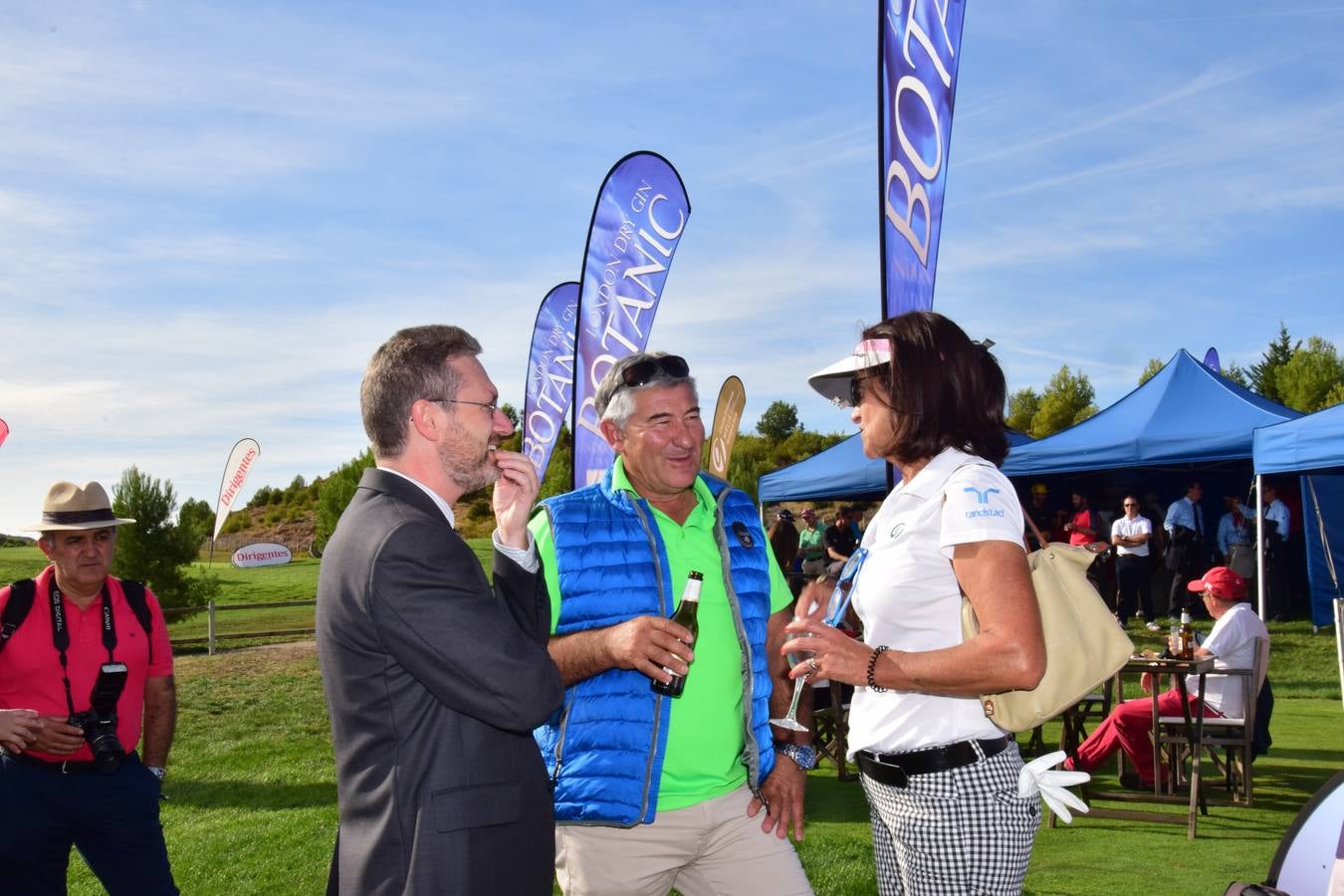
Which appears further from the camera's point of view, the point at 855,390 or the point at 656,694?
the point at 656,694

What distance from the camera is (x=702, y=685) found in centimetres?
300

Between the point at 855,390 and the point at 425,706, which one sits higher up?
the point at 855,390

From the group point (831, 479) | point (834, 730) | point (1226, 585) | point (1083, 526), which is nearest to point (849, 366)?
point (1226, 585)

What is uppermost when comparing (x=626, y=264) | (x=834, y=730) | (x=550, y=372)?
(x=626, y=264)

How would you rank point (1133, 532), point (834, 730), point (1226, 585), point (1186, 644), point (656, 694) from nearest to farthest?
point (656, 694), point (1186, 644), point (1226, 585), point (834, 730), point (1133, 532)

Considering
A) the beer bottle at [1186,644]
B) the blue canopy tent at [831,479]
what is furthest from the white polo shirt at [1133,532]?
the beer bottle at [1186,644]

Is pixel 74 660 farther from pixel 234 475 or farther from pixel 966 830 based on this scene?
pixel 234 475

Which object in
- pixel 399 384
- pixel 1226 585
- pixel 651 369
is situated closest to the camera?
pixel 399 384

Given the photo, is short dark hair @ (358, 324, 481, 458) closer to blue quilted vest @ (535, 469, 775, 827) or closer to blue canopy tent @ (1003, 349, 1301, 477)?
blue quilted vest @ (535, 469, 775, 827)

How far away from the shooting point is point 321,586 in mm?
2258

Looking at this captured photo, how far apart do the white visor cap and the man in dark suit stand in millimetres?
896

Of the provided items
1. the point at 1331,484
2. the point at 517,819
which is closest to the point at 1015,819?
the point at 517,819

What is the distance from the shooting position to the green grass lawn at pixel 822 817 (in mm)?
5754

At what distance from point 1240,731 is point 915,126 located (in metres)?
4.64
